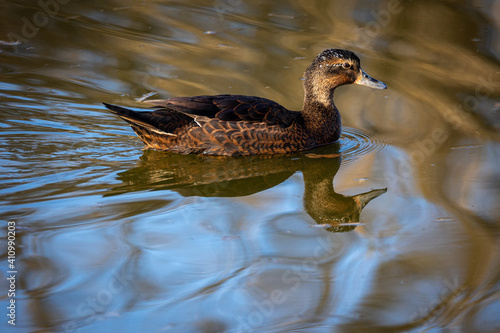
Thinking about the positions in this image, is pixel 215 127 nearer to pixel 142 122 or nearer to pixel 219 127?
pixel 219 127

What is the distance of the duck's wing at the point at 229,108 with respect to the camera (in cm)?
647

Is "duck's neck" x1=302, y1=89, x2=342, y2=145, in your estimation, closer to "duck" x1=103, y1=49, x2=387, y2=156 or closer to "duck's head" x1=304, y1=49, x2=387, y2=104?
"duck's head" x1=304, y1=49, x2=387, y2=104

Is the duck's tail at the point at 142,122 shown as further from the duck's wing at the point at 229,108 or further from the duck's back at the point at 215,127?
the duck's wing at the point at 229,108

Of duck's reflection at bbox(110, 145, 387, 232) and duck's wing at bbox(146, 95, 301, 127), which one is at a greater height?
duck's wing at bbox(146, 95, 301, 127)

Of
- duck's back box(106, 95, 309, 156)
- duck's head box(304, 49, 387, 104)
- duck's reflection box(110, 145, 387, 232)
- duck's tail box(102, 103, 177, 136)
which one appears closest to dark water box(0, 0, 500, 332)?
duck's reflection box(110, 145, 387, 232)

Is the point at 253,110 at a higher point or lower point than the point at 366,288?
higher

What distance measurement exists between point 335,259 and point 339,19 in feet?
23.7

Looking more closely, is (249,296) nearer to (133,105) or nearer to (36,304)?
(36,304)

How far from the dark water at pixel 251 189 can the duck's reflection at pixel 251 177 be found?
0.03 m

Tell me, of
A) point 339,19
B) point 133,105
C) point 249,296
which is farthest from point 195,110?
point 339,19

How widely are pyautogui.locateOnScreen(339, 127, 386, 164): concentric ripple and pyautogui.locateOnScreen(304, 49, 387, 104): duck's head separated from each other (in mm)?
504

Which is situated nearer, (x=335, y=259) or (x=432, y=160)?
(x=335, y=259)

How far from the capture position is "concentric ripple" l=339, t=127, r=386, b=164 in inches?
267

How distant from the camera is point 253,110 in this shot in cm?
661
